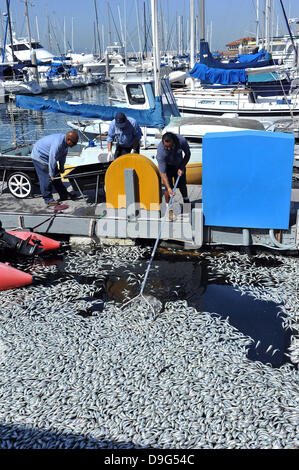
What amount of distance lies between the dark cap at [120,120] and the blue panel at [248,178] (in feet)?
8.91

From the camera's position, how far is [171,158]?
9.17 metres

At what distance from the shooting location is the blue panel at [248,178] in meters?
8.22

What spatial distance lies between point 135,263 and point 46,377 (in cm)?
394

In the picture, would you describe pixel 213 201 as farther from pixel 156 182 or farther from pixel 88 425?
pixel 88 425

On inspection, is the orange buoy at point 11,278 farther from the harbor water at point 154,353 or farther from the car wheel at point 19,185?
the car wheel at point 19,185

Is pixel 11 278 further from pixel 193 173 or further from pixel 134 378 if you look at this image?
pixel 193 173

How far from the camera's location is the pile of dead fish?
16.3ft

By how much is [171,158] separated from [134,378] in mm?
→ 4996

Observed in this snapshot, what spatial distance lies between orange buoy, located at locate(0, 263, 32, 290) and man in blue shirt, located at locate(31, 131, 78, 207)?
243cm

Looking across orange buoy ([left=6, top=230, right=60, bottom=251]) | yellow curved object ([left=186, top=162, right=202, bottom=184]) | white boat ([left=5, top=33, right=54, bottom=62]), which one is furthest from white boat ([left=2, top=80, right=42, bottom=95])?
orange buoy ([left=6, top=230, right=60, bottom=251])

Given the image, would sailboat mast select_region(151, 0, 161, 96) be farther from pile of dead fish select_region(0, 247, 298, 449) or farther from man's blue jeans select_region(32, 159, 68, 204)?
pile of dead fish select_region(0, 247, 298, 449)

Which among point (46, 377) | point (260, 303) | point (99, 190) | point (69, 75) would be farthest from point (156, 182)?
point (69, 75)

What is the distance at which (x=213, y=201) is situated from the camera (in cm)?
893

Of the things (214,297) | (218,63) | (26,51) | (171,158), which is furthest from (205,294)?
(26,51)
